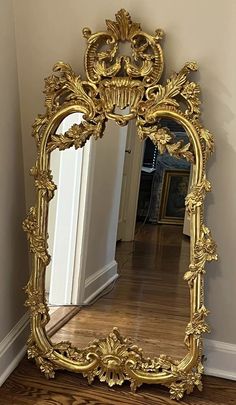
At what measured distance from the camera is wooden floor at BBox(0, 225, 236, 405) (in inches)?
64.8

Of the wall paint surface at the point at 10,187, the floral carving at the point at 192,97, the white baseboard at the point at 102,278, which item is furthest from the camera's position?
the white baseboard at the point at 102,278

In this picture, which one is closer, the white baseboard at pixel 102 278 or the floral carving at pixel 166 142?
the floral carving at pixel 166 142

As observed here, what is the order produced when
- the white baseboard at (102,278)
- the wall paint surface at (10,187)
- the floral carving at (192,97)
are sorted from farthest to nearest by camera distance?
1. the white baseboard at (102,278)
2. the wall paint surface at (10,187)
3. the floral carving at (192,97)

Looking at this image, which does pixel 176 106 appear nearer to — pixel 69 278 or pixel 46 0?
pixel 46 0

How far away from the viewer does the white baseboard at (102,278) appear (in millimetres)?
1730

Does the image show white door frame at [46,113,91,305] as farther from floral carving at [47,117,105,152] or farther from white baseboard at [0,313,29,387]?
white baseboard at [0,313,29,387]

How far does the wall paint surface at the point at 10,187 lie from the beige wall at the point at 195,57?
0.06 metres

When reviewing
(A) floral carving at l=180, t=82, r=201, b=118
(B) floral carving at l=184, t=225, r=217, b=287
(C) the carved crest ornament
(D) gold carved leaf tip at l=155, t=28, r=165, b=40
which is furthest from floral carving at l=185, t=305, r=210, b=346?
(D) gold carved leaf tip at l=155, t=28, r=165, b=40

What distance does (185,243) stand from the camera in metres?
1.64

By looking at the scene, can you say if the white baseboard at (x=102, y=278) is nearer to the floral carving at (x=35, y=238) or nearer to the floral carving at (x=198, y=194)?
the floral carving at (x=35, y=238)

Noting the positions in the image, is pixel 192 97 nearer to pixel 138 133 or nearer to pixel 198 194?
pixel 138 133

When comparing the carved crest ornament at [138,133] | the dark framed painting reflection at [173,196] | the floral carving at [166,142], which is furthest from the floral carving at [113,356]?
the floral carving at [166,142]

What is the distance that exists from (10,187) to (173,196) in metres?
0.59

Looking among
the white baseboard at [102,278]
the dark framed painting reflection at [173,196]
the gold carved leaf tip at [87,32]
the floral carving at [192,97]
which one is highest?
the gold carved leaf tip at [87,32]
